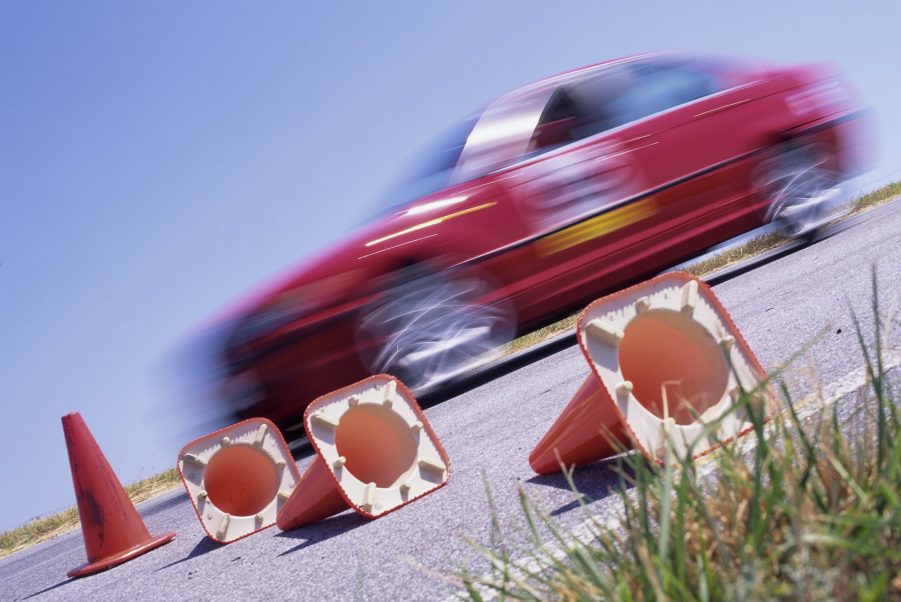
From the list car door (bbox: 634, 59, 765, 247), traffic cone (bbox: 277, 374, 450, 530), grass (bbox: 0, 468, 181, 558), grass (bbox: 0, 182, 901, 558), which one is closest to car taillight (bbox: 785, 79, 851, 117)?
car door (bbox: 634, 59, 765, 247)

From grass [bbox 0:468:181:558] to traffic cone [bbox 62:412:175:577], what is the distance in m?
3.67

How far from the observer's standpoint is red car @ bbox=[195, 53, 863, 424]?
5.70 meters

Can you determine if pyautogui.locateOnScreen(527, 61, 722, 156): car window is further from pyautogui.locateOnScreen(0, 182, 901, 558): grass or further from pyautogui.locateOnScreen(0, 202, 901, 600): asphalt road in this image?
pyautogui.locateOnScreen(0, 182, 901, 558): grass

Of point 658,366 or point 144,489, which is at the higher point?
point 658,366

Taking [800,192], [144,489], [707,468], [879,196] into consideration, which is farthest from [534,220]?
[879,196]

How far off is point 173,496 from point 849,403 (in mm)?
6095

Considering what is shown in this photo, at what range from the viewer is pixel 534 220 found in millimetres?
6203

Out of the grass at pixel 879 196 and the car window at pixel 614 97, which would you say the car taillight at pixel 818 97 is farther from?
the grass at pixel 879 196

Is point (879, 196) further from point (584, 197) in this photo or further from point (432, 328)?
point (432, 328)

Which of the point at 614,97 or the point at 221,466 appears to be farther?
the point at 614,97

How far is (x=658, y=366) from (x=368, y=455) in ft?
5.23

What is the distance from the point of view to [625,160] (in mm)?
6555

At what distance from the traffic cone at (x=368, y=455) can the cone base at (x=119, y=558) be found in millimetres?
1194

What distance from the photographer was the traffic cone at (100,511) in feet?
15.9
